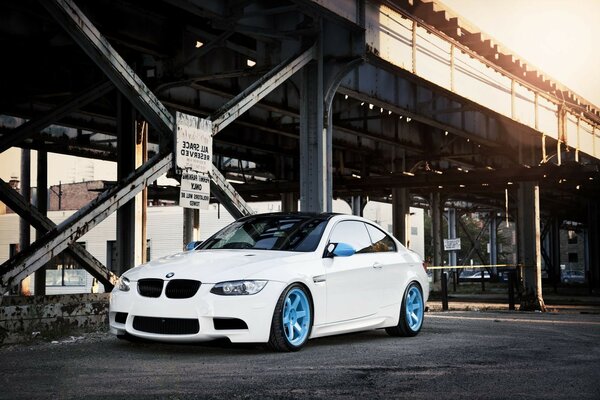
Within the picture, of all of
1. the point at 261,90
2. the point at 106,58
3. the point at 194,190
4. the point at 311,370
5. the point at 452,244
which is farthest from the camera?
the point at 452,244

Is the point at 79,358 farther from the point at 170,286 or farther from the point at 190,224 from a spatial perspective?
the point at 190,224

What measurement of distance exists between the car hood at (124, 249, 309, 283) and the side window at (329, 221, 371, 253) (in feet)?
2.94

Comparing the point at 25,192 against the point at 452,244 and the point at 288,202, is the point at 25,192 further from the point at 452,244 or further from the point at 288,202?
the point at 452,244

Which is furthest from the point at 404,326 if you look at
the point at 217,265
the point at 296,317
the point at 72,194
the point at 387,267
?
the point at 72,194

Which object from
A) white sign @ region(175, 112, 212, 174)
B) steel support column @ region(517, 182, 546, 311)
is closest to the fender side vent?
white sign @ region(175, 112, 212, 174)

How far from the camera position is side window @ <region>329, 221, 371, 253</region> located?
31.8ft

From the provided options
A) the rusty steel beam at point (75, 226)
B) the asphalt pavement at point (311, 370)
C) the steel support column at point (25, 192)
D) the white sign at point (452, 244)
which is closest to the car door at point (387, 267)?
the asphalt pavement at point (311, 370)

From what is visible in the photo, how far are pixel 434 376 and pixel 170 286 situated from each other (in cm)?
264

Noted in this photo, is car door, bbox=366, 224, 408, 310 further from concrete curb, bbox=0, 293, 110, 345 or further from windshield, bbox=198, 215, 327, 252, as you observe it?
concrete curb, bbox=0, 293, 110, 345

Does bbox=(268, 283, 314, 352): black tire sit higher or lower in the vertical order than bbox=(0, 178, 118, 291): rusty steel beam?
lower

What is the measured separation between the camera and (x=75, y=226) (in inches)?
430

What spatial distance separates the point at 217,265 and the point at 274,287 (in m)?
0.62

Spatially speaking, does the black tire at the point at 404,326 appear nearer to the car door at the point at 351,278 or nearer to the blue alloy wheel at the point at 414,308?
the blue alloy wheel at the point at 414,308

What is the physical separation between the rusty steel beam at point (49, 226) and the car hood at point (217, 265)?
5.30 m
